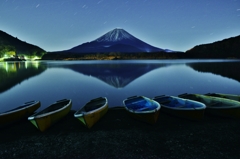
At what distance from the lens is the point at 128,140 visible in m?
7.87

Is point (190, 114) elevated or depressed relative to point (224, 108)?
depressed

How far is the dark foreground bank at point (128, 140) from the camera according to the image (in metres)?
6.82

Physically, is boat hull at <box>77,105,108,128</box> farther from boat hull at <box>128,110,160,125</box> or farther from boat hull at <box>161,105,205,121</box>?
boat hull at <box>161,105,205,121</box>

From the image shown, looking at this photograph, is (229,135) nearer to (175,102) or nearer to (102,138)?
(175,102)

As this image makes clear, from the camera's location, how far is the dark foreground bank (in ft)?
22.4

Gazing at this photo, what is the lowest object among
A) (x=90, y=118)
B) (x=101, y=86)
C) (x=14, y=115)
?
(x=101, y=86)

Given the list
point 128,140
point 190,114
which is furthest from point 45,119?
point 190,114

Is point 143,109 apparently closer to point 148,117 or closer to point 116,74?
point 148,117

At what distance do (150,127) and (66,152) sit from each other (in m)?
4.62

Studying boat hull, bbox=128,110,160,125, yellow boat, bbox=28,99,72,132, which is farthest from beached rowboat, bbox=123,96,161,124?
yellow boat, bbox=28,99,72,132

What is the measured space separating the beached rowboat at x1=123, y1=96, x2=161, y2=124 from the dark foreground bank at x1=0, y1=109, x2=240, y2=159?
498 millimetres

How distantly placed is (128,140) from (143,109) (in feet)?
9.68

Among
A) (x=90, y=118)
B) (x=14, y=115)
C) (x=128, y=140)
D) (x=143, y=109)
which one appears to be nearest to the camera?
(x=128, y=140)

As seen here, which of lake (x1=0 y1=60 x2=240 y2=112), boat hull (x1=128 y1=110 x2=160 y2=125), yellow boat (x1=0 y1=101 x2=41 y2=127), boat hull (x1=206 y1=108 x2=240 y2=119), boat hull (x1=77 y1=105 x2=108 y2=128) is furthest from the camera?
lake (x1=0 y1=60 x2=240 y2=112)
